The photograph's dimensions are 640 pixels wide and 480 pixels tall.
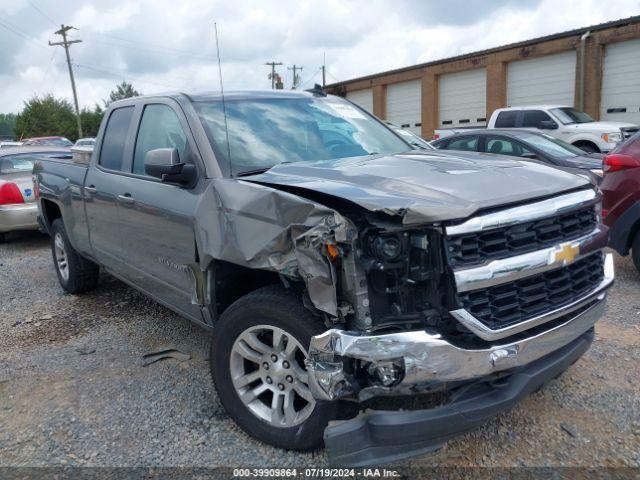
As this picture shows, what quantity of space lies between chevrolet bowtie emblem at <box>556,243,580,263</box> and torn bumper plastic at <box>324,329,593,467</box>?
0.70 m

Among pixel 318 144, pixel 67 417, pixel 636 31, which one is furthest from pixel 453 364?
pixel 636 31

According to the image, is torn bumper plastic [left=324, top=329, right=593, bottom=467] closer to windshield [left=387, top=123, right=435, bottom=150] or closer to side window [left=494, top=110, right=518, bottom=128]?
windshield [left=387, top=123, right=435, bottom=150]

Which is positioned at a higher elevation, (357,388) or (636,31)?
(636,31)

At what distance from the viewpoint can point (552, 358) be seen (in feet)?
8.87

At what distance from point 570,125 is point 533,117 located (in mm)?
1027

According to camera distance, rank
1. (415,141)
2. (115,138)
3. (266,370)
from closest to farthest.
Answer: (266,370) < (115,138) < (415,141)

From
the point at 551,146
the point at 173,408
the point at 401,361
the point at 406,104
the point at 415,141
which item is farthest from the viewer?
the point at 406,104

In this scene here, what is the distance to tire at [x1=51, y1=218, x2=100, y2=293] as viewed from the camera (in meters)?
5.71

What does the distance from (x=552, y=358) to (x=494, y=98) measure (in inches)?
860

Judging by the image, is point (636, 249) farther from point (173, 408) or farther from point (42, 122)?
point (42, 122)

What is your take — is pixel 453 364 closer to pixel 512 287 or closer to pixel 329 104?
pixel 512 287

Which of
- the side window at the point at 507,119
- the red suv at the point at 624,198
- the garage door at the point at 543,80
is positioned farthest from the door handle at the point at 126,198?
the garage door at the point at 543,80

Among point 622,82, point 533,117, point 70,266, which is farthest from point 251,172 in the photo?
point 622,82

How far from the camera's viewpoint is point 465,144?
34.0 ft
